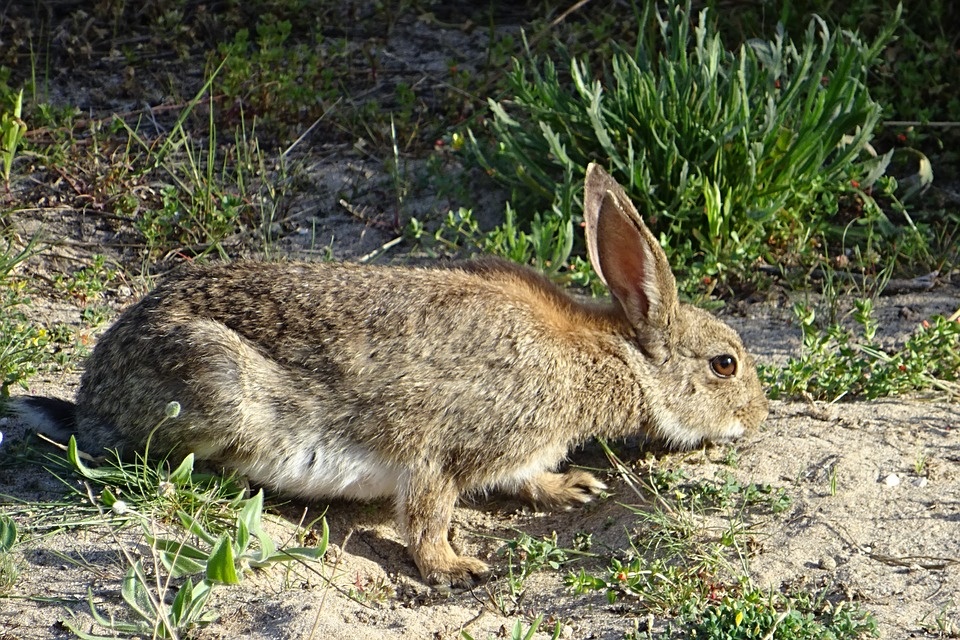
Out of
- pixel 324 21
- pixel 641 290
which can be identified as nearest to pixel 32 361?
pixel 641 290

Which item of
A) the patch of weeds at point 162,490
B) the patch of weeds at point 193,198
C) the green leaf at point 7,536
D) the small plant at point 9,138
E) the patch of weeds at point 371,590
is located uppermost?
the small plant at point 9,138

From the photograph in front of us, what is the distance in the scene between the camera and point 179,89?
7996 millimetres

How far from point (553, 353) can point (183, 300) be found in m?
1.48

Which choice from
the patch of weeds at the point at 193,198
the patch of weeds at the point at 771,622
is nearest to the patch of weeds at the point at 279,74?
the patch of weeds at the point at 193,198

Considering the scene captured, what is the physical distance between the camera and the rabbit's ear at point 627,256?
4.93m

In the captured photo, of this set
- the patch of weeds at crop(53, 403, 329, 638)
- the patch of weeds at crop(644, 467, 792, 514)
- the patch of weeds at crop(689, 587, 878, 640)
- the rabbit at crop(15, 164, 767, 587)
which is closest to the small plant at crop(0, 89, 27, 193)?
the rabbit at crop(15, 164, 767, 587)

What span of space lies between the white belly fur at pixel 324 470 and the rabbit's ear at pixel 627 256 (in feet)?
4.00

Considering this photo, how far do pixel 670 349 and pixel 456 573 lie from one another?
134 cm

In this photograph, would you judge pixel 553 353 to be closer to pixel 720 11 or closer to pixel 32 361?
pixel 32 361

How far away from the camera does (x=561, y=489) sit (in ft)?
17.1

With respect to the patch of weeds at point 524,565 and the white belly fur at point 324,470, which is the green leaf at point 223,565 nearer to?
the white belly fur at point 324,470

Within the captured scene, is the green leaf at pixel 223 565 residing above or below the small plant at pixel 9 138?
below

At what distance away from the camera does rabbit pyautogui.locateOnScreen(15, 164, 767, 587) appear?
459 centimetres

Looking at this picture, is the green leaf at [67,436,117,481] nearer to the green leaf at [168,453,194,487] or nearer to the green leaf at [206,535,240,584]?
the green leaf at [168,453,194,487]
